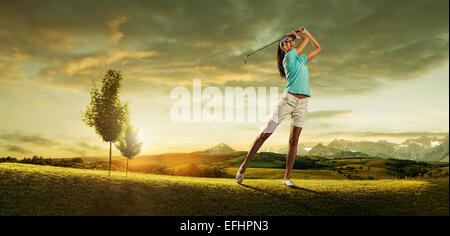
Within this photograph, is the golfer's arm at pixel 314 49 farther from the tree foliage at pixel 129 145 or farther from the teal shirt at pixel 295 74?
the tree foliage at pixel 129 145

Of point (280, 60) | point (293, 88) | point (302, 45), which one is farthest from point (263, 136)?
point (302, 45)

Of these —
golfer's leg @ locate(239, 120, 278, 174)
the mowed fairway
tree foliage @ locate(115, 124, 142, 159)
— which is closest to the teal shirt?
golfer's leg @ locate(239, 120, 278, 174)

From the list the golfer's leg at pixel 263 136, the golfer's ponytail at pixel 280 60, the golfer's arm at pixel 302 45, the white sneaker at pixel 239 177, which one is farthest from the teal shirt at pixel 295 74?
the white sneaker at pixel 239 177

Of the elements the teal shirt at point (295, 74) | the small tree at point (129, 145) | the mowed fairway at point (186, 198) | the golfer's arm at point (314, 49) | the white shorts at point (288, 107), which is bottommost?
the mowed fairway at point (186, 198)

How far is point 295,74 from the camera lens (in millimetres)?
9633

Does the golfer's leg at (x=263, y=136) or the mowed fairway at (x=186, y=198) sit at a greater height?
the golfer's leg at (x=263, y=136)

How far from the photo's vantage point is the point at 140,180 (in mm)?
11523

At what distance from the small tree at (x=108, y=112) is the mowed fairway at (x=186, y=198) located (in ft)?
10.2

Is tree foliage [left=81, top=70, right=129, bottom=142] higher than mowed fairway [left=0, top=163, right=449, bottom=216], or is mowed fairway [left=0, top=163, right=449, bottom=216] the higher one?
tree foliage [left=81, top=70, right=129, bottom=142]

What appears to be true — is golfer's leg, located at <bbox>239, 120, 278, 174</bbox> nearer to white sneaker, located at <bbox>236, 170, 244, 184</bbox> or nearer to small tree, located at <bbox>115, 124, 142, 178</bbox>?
white sneaker, located at <bbox>236, 170, 244, 184</bbox>

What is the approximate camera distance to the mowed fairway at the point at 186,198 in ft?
29.4

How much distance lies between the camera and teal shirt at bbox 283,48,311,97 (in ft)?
31.6

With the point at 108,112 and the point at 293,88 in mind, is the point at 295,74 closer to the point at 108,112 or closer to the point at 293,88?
the point at 293,88

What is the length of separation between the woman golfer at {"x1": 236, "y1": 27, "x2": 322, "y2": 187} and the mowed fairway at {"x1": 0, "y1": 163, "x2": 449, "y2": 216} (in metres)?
1.54
